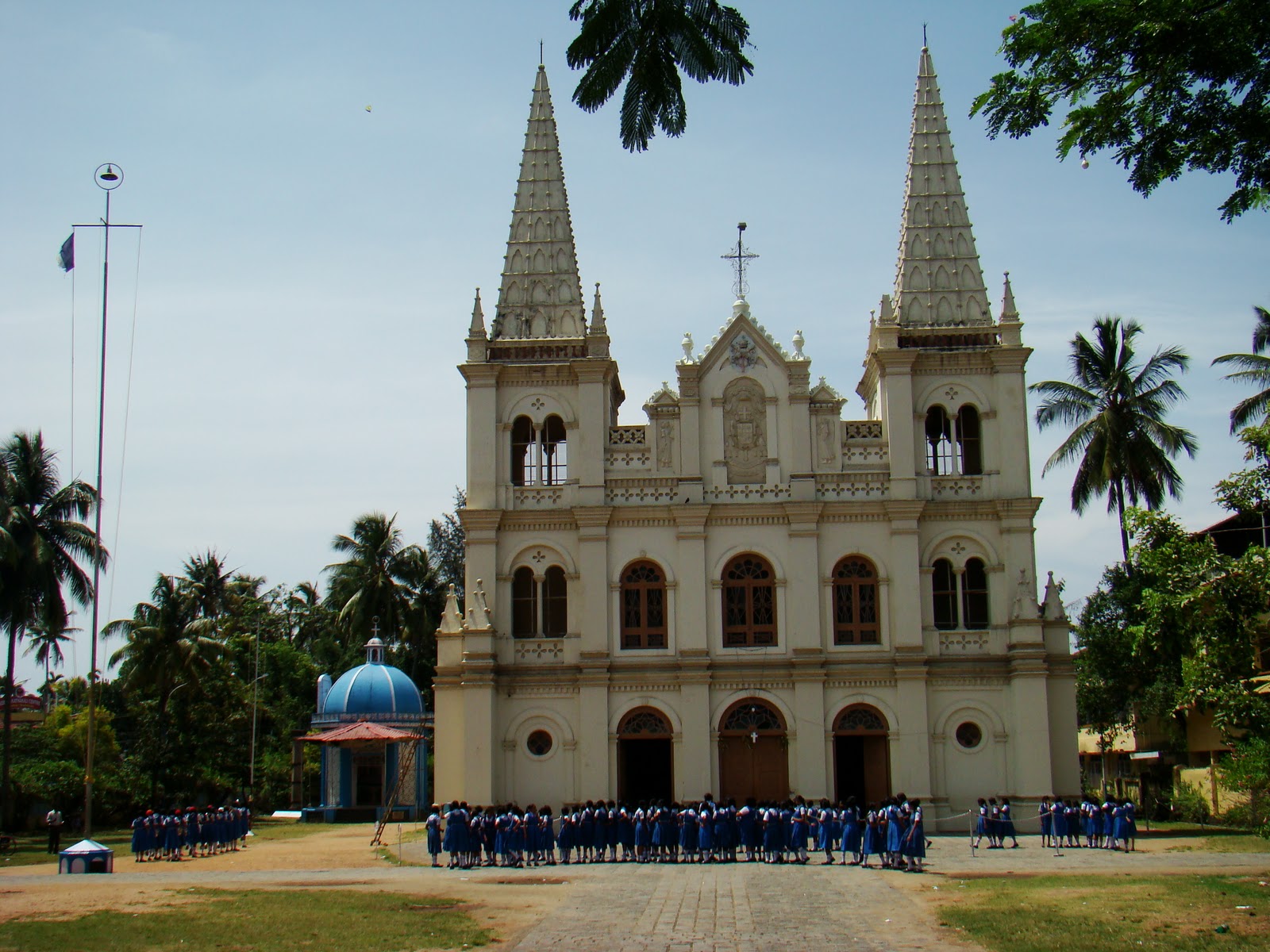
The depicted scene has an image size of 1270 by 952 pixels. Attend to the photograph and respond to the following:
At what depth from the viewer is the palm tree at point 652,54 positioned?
20.6 feet

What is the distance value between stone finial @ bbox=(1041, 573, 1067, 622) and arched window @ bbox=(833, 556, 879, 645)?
4.22m

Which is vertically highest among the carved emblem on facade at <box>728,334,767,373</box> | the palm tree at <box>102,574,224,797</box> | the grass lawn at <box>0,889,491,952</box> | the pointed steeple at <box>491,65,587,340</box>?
the pointed steeple at <box>491,65,587,340</box>

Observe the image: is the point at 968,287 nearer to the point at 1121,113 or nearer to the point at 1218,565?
the point at 1218,565

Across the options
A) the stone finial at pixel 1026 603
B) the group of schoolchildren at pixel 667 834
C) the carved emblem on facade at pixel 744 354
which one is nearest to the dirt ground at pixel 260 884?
the group of schoolchildren at pixel 667 834

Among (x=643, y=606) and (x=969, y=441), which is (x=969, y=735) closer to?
(x=969, y=441)

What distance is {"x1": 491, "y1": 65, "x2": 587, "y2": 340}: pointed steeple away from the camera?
117ft

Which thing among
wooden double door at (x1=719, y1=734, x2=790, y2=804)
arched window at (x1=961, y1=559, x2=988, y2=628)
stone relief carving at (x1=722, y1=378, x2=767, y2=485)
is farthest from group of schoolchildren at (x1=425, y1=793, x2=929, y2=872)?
stone relief carving at (x1=722, y1=378, x2=767, y2=485)

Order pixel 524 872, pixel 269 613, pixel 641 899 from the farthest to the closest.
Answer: pixel 269 613 → pixel 524 872 → pixel 641 899

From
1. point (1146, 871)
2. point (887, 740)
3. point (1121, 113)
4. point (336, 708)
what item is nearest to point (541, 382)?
point (887, 740)

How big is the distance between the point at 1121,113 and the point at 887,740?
26.5 m

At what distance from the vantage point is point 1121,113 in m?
8.09

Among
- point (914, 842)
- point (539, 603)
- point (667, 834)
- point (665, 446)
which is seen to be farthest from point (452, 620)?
point (914, 842)

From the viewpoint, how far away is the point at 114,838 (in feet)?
125

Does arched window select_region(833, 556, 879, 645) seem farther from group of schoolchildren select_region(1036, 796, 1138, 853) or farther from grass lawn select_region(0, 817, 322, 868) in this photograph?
grass lawn select_region(0, 817, 322, 868)
